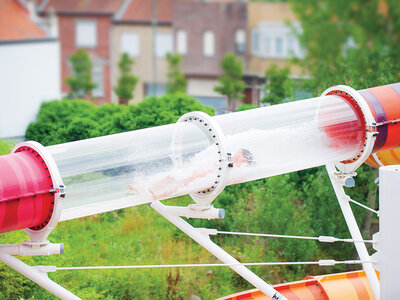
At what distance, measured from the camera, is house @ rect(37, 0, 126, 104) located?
5584cm

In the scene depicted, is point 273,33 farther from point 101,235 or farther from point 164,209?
point 164,209

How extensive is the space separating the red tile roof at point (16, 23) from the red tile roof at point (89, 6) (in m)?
9.68

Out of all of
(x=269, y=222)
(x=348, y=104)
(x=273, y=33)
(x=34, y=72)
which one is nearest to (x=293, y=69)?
(x=273, y=33)

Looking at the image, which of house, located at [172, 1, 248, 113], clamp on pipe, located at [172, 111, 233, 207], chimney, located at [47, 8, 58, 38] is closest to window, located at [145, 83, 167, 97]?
house, located at [172, 1, 248, 113]

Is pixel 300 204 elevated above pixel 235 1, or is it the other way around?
pixel 235 1

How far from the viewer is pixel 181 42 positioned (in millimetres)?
55875

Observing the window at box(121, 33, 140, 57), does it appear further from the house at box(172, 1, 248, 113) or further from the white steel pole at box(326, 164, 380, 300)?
the white steel pole at box(326, 164, 380, 300)

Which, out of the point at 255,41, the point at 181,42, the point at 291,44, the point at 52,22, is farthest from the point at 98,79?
the point at 291,44

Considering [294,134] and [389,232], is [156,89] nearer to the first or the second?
[294,134]

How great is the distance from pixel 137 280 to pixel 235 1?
150 feet

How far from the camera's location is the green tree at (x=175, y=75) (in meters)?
50.8

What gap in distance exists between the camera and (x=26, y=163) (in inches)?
Result: 284

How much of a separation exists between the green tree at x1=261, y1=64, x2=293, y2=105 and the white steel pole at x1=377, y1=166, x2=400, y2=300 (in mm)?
8100

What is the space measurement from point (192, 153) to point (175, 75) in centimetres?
4367
